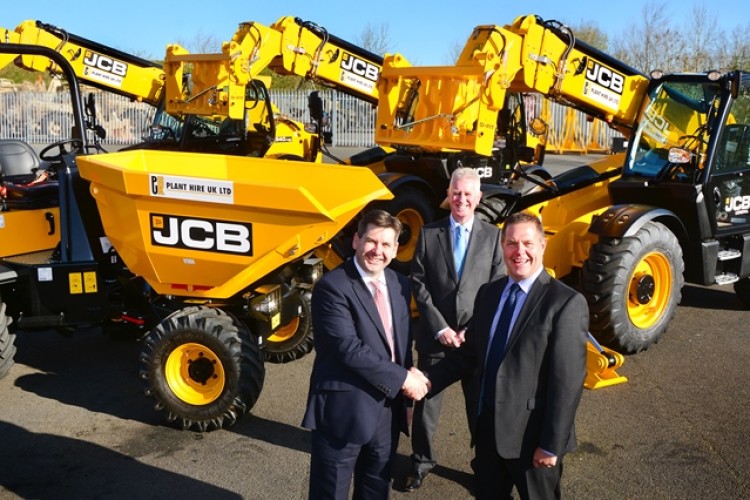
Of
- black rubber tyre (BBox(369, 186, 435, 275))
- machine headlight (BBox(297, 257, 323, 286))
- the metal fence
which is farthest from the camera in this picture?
the metal fence

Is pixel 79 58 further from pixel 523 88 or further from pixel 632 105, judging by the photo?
pixel 632 105

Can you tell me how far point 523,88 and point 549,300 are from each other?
5713mm

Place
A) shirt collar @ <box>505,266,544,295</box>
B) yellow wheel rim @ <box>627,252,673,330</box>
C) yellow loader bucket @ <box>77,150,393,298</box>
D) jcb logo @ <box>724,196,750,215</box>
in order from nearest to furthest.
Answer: shirt collar @ <box>505,266,544,295</box>, yellow loader bucket @ <box>77,150,393,298</box>, yellow wheel rim @ <box>627,252,673,330</box>, jcb logo @ <box>724,196,750,215</box>

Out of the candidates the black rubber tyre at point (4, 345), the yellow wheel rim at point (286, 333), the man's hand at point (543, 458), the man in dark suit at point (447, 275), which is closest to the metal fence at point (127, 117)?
the yellow wheel rim at point (286, 333)

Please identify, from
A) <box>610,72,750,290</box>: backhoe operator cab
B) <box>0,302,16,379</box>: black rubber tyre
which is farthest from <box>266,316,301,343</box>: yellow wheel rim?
<box>610,72,750,290</box>: backhoe operator cab

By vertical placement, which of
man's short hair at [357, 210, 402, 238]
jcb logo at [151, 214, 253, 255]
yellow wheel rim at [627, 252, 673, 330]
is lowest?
yellow wheel rim at [627, 252, 673, 330]

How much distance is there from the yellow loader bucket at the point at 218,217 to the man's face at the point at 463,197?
2.73ft

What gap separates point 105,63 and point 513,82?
726cm

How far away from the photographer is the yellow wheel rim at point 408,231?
336 inches

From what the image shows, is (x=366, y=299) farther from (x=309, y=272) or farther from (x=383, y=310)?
(x=309, y=272)

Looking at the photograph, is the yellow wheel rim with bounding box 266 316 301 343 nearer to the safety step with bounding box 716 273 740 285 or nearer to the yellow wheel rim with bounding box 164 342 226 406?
the yellow wheel rim with bounding box 164 342 226 406

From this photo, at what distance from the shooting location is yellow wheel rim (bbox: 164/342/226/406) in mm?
5270

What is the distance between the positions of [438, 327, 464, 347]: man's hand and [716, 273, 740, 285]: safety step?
4.00 m

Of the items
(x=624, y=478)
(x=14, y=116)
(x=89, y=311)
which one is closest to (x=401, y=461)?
(x=624, y=478)
